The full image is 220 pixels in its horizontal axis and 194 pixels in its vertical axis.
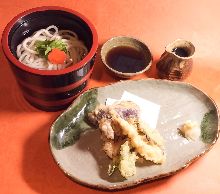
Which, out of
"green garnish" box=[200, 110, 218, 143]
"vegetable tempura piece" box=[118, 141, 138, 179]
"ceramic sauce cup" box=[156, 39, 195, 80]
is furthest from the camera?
"ceramic sauce cup" box=[156, 39, 195, 80]

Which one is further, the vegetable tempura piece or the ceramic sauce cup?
the ceramic sauce cup

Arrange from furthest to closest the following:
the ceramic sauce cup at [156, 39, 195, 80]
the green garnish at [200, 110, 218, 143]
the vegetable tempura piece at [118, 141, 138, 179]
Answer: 1. the ceramic sauce cup at [156, 39, 195, 80]
2. the green garnish at [200, 110, 218, 143]
3. the vegetable tempura piece at [118, 141, 138, 179]

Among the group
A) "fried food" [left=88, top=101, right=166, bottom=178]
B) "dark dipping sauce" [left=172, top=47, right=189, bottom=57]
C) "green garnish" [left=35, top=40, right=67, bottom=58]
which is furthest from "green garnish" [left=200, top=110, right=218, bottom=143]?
"green garnish" [left=35, top=40, right=67, bottom=58]

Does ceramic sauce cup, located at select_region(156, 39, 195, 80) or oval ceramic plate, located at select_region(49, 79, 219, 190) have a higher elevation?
ceramic sauce cup, located at select_region(156, 39, 195, 80)

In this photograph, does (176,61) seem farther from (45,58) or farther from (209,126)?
(45,58)

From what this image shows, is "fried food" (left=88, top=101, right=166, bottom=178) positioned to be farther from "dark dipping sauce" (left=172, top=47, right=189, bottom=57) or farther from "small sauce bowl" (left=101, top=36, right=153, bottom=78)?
"dark dipping sauce" (left=172, top=47, right=189, bottom=57)

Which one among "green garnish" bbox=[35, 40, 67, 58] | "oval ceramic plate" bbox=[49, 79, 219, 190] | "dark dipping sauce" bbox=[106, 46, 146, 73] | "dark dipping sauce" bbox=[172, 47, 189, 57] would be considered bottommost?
"oval ceramic plate" bbox=[49, 79, 219, 190]

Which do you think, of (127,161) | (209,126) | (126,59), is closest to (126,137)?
(127,161)

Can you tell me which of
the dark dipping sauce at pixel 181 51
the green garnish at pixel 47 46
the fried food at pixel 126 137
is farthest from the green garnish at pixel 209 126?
the green garnish at pixel 47 46
